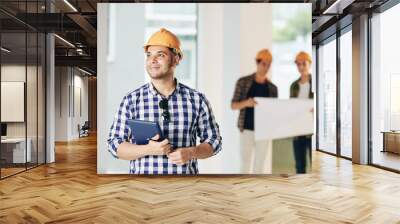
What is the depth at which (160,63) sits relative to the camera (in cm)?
623

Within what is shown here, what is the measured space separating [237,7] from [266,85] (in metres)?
1.35

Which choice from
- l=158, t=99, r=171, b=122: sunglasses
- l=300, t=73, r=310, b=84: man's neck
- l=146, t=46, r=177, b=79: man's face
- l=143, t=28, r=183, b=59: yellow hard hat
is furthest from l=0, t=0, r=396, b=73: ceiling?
l=158, t=99, r=171, b=122: sunglasses

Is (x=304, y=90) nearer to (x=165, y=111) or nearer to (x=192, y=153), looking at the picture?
(x=192, y=153)

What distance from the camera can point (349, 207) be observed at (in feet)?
15.5

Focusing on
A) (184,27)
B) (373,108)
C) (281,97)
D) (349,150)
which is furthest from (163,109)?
(349,150)

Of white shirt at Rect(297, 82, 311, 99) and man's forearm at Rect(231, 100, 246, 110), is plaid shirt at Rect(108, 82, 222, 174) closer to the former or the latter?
man's forearm at Rect(231, 100, 246, 110)

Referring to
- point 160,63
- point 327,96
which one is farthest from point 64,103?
point 160,63

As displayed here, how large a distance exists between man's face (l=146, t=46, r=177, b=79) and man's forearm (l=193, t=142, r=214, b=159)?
1.20 m

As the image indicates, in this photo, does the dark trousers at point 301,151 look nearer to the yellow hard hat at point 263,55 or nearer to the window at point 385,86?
the yellow hard hat at point 263,55

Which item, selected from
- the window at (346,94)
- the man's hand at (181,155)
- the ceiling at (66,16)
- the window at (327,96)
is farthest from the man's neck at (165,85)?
the window at (327,96)

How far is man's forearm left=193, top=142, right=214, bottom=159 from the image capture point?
609 cm

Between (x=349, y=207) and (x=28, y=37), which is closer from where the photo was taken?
(x=349, y=207)

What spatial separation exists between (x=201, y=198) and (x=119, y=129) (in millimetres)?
1728

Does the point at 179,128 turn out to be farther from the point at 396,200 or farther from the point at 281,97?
the point at 396,200
